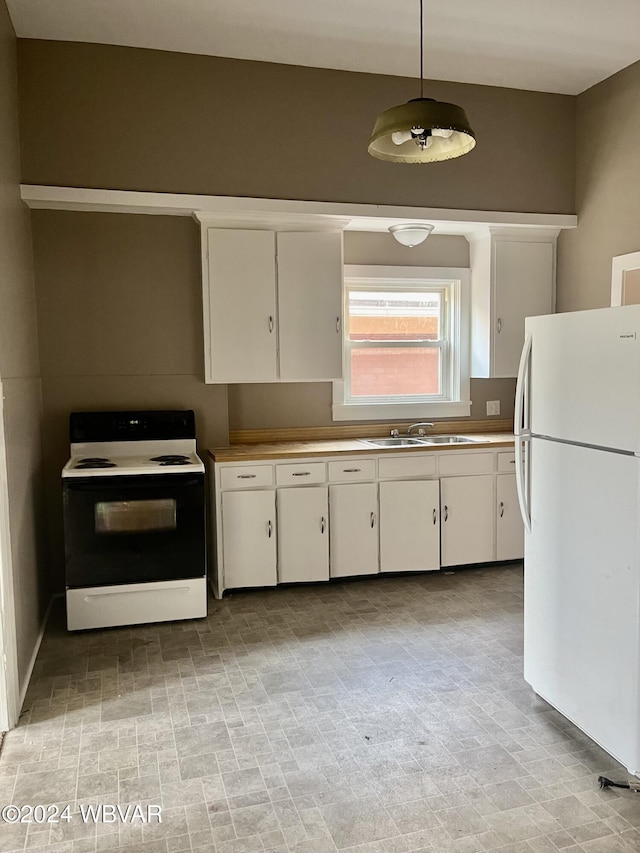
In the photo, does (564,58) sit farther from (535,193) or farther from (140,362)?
(140,362)

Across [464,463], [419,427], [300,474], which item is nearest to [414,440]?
[419,427]

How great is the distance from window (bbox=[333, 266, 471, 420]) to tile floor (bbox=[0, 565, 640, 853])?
1.65 m

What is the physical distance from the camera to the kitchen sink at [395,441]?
450 centimetres

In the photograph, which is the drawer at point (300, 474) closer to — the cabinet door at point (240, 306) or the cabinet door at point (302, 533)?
the cabinet door at point (302, 533)

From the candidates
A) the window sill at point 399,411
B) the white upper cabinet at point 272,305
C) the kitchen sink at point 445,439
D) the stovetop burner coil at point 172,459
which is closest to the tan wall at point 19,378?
the stovetop burner coil at point 172,459

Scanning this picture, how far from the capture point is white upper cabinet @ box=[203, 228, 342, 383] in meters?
4.09

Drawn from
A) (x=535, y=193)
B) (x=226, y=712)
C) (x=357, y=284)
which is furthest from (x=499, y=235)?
(x=226, y=712)

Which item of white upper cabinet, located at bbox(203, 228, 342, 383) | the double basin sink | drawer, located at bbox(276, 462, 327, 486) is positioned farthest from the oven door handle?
the double basin sink

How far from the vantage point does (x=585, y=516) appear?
2447 mm

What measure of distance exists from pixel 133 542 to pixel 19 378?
1.00 metres

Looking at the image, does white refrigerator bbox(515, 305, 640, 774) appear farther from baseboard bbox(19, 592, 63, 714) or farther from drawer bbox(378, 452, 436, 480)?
baseboard bbox(19, 592, 63, 714)

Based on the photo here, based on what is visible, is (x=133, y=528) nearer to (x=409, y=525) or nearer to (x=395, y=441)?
(x=409, y=525)

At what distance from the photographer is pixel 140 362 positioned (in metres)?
4.16

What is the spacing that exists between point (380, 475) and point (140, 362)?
63.4 inches
